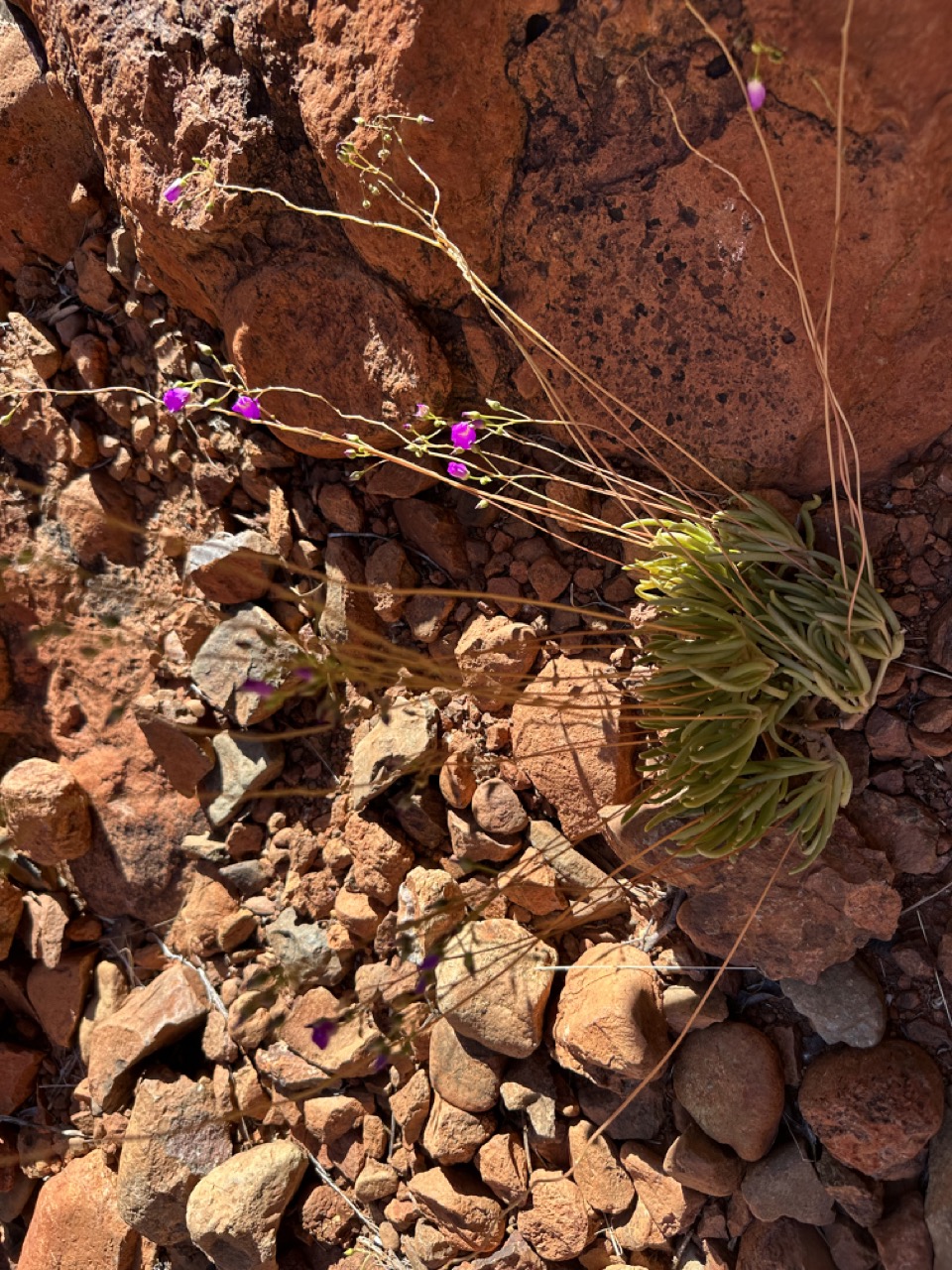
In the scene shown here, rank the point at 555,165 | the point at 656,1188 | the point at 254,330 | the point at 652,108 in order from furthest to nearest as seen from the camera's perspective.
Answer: the point at 254,330 < the point at 656,1188 < the point at 555,165 < the point at 652,108

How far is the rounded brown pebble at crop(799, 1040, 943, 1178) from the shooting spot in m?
1.94

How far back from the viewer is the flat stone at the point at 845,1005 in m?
2.02

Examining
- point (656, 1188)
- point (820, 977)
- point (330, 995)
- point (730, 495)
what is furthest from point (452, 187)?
point (656, 1188)

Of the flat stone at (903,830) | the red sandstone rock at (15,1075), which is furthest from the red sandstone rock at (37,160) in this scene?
the flat stone at (903,830)

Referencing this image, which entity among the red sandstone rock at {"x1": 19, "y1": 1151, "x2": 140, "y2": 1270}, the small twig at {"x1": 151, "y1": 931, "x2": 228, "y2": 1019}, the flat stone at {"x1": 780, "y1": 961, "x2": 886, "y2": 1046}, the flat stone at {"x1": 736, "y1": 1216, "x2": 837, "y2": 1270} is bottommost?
the red sandstone rock at {"x1": 19, "y1": 1151, "x2": 140, "y2": 1270}

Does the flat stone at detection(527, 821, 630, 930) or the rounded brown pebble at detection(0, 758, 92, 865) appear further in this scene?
the rounded brown pebble at detection(0, 758, 92, 865)

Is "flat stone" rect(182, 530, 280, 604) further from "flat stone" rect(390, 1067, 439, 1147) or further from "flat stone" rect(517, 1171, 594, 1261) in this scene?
"flat stone" rect(517, 1171, 594, 1261)

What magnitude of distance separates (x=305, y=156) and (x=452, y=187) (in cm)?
44

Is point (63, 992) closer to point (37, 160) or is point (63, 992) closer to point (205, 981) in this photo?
point (205, 981)

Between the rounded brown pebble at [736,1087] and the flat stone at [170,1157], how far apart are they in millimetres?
1449

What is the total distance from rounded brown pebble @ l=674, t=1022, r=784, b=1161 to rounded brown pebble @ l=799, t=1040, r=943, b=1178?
0.32 ft

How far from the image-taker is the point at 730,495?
7.14 ft

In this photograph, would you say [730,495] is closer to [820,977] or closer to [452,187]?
[452,187]

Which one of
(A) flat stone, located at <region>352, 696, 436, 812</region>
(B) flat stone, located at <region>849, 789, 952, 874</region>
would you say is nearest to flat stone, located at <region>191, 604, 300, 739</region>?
(A) flat stone, located at <region>352, 696, 436, 812</region>
